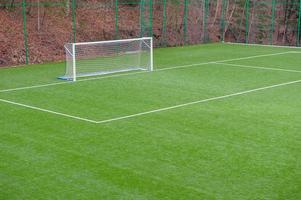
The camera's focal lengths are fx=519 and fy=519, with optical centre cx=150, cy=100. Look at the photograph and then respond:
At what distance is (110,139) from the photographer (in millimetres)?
8070

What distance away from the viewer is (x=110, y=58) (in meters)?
17.1

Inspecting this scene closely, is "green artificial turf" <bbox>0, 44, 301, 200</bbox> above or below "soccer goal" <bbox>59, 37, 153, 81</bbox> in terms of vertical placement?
below

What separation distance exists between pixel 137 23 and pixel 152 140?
49.8 ft

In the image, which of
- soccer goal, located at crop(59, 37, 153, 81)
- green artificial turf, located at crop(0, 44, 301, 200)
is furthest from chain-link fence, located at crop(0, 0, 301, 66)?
green artificial turf, located at crop(0, 44, 301, 200)

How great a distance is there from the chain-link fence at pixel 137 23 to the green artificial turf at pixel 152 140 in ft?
15.1

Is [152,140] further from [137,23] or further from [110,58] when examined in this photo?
[137,23]

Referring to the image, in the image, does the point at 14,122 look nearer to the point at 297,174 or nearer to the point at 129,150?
the point at 129,150

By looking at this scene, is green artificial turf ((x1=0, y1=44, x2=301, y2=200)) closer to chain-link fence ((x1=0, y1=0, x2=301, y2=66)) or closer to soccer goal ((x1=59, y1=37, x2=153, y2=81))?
soccer goal ((x1=59, y1=37, x2=153, y2=81))

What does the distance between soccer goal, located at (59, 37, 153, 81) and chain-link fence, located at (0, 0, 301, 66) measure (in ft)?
4.20

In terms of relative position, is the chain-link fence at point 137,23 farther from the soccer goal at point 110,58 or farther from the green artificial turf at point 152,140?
the green artificial turf at point 152,140

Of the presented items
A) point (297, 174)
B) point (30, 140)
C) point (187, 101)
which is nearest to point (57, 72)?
point (187, 101)

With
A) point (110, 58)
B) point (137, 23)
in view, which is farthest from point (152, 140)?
point (137, 23)

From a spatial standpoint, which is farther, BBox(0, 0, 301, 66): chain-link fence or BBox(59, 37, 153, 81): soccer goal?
BBox(0, 0, 301, 66): chain-link fence

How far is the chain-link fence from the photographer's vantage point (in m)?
18.4
